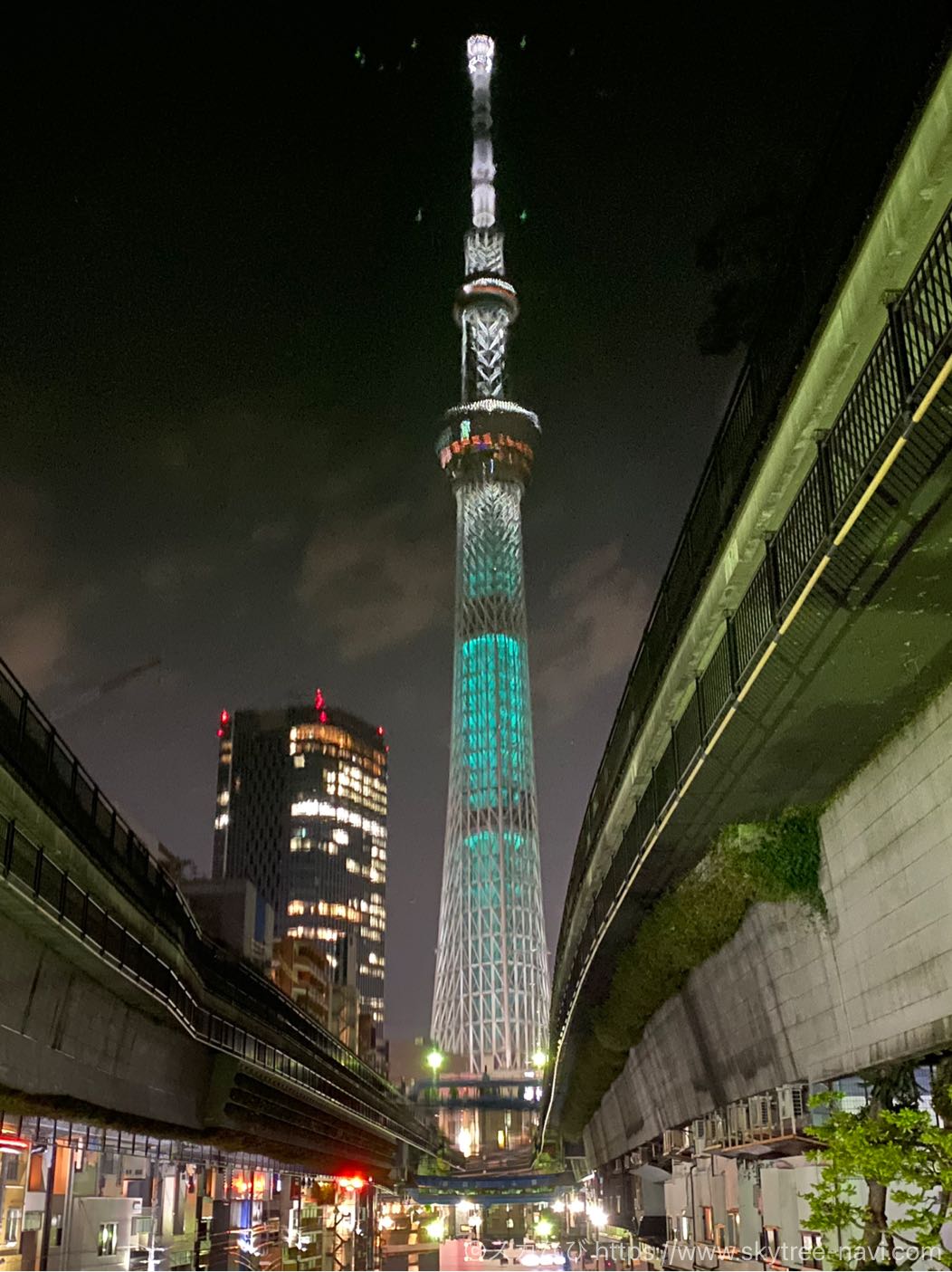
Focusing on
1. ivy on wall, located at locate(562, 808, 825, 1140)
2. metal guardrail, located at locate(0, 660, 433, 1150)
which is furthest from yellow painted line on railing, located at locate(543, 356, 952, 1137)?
metal guardrail, located at locate(0, 660, 433, 1150)

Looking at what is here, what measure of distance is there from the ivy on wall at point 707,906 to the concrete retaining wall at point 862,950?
1.13ft

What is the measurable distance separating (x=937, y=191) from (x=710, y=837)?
11.8 meters

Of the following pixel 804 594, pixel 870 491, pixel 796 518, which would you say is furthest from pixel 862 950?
pixel 870 491

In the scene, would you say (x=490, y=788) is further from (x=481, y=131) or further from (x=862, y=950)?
(x=862, y=950)

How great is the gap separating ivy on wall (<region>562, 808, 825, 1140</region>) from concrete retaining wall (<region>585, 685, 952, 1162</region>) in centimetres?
34

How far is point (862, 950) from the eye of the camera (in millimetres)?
A: 16516

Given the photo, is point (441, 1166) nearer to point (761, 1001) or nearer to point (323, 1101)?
point (323, 1101)

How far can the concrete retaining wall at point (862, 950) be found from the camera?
14.0 meters

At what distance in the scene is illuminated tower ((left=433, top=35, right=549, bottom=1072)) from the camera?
137 meters

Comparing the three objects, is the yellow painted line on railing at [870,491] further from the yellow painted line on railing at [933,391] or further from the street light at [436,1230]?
the street light at [436,1230]

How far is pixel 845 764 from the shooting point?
16359mm

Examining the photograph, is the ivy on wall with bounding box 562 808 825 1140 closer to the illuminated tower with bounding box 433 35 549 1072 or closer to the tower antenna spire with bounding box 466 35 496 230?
the illuminated tower with bounding box 433 35 549 1072

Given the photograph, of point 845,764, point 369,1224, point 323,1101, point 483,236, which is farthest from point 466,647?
point 845,764

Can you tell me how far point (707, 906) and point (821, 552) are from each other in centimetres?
1190
